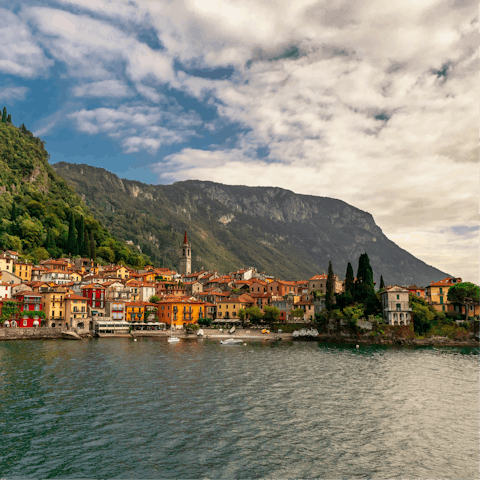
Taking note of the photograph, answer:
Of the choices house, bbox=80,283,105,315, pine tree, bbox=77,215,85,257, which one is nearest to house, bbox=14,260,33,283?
house, bbox=80,283,105,315

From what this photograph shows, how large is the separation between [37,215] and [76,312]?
70850mm

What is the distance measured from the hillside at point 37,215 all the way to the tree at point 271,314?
80.2 meters

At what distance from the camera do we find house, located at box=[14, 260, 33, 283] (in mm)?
123312

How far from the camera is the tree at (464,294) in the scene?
100812 millimetres

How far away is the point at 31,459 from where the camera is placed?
25.3 meters

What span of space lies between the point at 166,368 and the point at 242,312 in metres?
62.6

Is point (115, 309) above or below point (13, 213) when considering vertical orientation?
below

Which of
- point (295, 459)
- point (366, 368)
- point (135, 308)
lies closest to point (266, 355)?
point (366, 368)

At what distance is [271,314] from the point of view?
11431 cm

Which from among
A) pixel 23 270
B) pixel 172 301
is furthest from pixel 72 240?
pixel 172 301

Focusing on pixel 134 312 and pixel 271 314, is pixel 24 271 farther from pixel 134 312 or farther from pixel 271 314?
pixel 271 314

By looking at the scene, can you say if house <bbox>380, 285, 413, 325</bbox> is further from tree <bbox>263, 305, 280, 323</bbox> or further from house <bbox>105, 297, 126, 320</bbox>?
house <bbox>105, 297, 126, 320</bbox>

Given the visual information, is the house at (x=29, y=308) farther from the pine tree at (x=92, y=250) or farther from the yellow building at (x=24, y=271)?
the pine tree at (x=92, y=250)

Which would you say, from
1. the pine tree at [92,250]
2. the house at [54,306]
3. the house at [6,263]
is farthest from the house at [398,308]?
the pine tree at [92,250]
